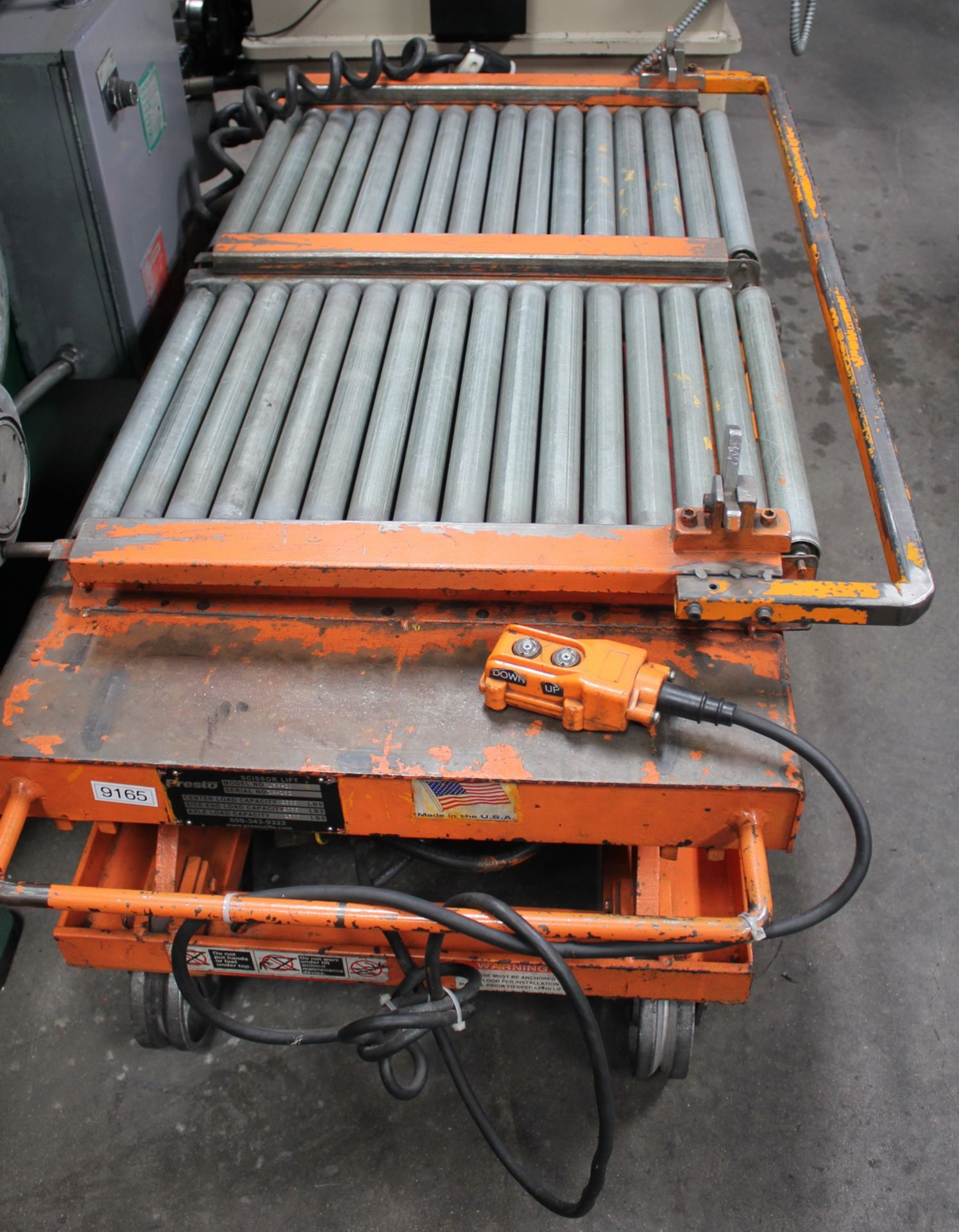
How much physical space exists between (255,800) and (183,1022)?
738 mm

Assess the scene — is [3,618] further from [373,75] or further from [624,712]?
[373,75]

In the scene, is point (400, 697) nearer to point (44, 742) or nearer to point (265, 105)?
point (44, 742)

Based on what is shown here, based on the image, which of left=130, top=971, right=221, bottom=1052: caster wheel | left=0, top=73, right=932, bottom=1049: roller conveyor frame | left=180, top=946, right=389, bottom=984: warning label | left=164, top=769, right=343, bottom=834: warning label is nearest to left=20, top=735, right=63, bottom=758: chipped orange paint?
left=0, top=73, right=932, bottom=1049: roller conveyor frame

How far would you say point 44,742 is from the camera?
1.58 metres

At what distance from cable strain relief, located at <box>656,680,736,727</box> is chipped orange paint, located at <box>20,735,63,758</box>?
3.02 ft

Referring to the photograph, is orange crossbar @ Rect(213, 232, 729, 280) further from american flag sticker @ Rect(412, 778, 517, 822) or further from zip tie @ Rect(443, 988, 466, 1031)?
zip tie @ Rect(443, 988, 466, 1031)

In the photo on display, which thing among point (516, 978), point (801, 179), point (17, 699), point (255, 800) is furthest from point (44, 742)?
→ point (801, 179)

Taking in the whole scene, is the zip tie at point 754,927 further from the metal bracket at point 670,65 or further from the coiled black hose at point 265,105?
the metal bracket at point 670,65

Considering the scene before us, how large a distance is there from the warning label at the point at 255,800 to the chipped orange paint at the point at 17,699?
0.27 metres

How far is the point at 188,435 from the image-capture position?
1954mm

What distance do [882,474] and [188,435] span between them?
1.28 m

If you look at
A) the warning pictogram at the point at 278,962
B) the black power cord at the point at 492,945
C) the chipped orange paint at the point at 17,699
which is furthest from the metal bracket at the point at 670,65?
the warning pictogram at the point at 278,962

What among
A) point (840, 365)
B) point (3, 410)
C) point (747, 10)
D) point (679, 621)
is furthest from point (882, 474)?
point (747, 10)

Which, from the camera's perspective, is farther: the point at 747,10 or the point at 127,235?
the point at 747,10
